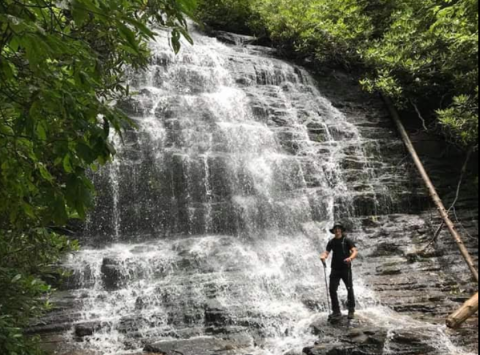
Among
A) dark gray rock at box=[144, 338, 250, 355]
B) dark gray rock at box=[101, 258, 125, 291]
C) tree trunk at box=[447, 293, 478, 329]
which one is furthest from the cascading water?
tree trunk at box=[447, 293, 478, 329]

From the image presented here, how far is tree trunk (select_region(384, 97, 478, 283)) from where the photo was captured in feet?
32.2

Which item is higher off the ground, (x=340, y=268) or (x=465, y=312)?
(x=340, y=268)

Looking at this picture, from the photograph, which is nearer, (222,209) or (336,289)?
(336,289)

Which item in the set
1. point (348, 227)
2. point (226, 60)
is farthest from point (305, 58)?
point (348, 227)

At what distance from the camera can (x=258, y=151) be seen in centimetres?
1357

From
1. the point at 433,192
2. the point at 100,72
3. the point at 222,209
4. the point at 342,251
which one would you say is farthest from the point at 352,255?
the point at 100,72

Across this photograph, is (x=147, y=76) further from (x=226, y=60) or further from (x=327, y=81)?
(x=327, y=81)

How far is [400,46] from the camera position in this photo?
14.9 m

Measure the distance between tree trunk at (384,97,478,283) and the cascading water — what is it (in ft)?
3.62

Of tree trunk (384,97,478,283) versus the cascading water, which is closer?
the cascading water

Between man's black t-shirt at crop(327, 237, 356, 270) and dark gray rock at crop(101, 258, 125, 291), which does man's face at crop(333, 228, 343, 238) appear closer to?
man's black t-shirt at crop(327, 237, 356, 270)

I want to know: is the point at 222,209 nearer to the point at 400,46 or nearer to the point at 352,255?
the point at 352,255

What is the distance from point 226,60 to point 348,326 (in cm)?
1255

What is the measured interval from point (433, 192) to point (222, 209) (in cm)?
584
